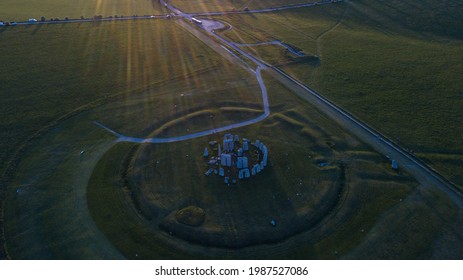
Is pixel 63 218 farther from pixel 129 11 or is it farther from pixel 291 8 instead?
pixel 291 8

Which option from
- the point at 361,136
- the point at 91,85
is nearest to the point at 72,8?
the point at 91,85

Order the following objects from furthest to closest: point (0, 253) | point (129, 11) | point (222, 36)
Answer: point (129, 11) < point (222, 36) < point (0, 253)

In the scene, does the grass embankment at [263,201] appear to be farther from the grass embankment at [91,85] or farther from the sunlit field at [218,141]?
the grass embankment at [91,85]

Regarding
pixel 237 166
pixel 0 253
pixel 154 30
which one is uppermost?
pixel 154 30

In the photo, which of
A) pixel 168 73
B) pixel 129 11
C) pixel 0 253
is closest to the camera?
pixel 0 253

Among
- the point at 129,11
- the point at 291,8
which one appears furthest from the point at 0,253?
the point at 291,8

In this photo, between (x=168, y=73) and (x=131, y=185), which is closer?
(x=131, y=185)

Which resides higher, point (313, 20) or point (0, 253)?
point (313, 20)

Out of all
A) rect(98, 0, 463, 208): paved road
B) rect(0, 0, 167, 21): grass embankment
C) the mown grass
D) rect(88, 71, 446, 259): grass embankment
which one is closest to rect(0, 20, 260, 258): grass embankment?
the mown grass
